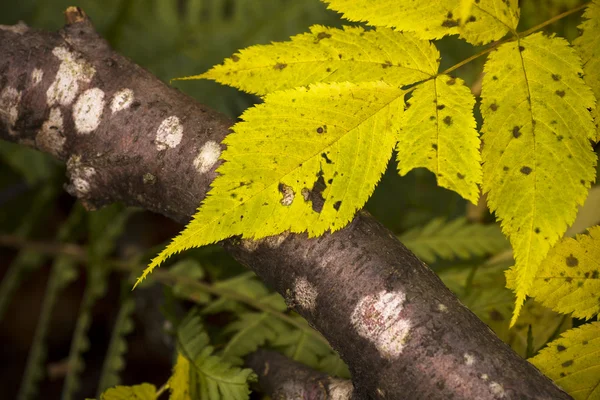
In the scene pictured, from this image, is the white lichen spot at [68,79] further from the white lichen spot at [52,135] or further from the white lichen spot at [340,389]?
the white lichen spot at [340,389]

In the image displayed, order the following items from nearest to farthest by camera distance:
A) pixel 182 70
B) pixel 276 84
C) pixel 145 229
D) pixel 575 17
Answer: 1. pixel 276 84
2. pixel 575 17
3. pixel 182 70
4. pixel 145 229

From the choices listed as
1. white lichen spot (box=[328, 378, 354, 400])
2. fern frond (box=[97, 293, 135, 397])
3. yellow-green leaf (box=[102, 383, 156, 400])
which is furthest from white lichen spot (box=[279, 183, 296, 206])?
fern frond (box=[97, 293, 135, 397])

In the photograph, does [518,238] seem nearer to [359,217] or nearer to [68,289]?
[359,217]

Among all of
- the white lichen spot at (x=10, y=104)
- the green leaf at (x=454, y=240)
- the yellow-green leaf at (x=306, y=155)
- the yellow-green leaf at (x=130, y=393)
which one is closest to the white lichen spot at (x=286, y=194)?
the yellow-green leaf at (x=306, y=155)

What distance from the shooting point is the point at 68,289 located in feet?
8.21

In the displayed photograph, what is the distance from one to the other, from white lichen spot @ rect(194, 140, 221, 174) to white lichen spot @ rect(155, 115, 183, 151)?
6cm

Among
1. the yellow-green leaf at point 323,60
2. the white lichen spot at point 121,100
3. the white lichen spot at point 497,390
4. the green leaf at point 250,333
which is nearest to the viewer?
the white lichen spot at point 497,390

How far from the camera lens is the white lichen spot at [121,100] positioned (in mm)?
938

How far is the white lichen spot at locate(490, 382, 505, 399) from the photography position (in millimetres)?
696

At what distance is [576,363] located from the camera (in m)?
0.79

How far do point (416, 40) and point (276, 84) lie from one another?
24cm

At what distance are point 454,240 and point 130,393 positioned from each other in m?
0.92

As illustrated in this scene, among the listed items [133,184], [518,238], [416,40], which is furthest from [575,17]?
[133,184]

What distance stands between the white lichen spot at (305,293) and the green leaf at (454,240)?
625 millimetres
